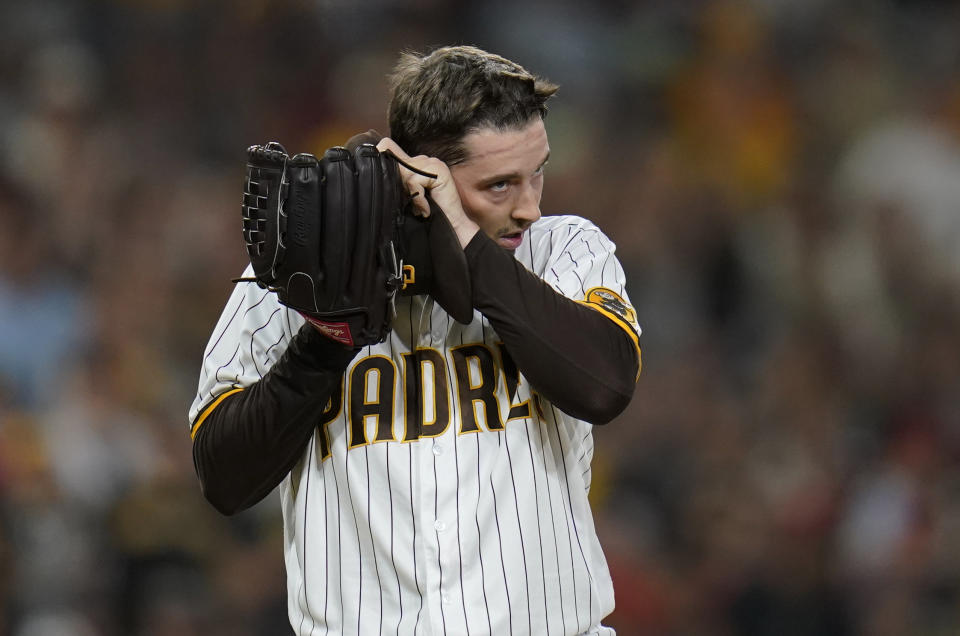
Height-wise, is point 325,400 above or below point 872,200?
below

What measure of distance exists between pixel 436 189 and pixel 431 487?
0.39 meters

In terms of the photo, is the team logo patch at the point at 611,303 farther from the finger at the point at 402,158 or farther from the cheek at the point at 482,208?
the finger at the point at 402,158

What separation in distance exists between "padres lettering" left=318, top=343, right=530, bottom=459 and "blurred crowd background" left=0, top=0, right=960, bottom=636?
6.85ft

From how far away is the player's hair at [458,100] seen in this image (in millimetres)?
1598

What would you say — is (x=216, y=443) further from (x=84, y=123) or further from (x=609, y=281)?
(x=84, y=123)

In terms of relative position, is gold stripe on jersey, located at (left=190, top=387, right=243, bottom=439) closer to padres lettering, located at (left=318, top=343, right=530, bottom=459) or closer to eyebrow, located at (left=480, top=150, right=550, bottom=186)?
padres lettering, located at (left=318, top=343, right=530, bottom=459)

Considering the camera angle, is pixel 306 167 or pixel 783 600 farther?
pixel 783 600

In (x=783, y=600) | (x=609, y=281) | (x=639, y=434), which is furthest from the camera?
(x=639, y=434)

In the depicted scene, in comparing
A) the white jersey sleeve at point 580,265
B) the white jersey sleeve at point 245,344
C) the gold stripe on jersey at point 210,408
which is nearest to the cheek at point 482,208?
the white jersey sleeve at point 580,265

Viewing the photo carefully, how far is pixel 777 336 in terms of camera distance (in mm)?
4516

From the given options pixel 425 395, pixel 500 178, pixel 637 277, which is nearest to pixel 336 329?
pixel 425 395

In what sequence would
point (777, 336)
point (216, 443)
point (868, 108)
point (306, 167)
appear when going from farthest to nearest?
point (868, 108)
point (777, 336)
point (216, 443)
point (306, 167)

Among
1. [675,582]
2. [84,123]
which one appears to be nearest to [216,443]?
[675,582]

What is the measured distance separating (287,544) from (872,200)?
3.80 meters
